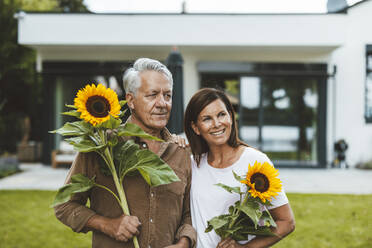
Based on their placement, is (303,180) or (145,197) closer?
(145,197)

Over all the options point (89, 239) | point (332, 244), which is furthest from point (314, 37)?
point (89, 239)

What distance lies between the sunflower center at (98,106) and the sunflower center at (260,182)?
28.6 inches

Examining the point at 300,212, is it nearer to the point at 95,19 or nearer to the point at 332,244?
the point at 332,244

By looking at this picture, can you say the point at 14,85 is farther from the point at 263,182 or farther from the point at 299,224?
the point at 263,182

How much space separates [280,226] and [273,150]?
924 cm

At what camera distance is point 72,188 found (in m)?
1.39

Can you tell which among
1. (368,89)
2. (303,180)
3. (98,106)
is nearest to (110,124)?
(98,106)

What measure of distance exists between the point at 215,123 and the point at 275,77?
924 centimetres

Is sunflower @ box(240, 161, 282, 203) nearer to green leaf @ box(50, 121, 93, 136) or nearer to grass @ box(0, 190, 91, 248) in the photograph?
green leaf @ box(50, 121, 93, 136)

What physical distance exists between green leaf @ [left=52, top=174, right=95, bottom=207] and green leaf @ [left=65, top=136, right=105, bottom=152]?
0.53 feet

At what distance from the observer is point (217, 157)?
205 centimetres

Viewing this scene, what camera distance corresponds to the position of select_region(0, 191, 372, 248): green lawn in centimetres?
435

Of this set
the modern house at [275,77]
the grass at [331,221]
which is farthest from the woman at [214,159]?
the modern house at [275,77]

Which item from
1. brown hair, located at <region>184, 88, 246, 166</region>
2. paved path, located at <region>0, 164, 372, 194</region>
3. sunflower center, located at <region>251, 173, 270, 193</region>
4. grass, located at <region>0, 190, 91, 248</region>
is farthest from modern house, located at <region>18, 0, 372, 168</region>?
sunflower center, located at <region>251, 173, 270, 193</region>
